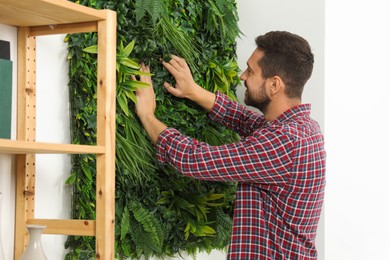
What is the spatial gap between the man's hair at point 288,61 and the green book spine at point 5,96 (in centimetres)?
98

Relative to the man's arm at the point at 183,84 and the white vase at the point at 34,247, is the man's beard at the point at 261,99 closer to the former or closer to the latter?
the man's arm at the point at 183,84

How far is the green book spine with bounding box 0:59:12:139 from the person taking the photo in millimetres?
1921

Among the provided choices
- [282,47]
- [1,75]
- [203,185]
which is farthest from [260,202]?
[1,75]

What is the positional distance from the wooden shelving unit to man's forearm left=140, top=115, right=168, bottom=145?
38 cm

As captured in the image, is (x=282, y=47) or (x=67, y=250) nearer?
(x=67, y=250)

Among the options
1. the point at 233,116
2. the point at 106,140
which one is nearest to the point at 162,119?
the point at 233,116

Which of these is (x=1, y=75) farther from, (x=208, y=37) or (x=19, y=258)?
(x=208, y=37)

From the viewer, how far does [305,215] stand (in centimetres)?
244

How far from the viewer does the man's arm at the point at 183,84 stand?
256 centimetres

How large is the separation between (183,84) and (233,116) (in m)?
0.26

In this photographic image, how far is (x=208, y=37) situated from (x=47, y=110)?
2.54 feet
